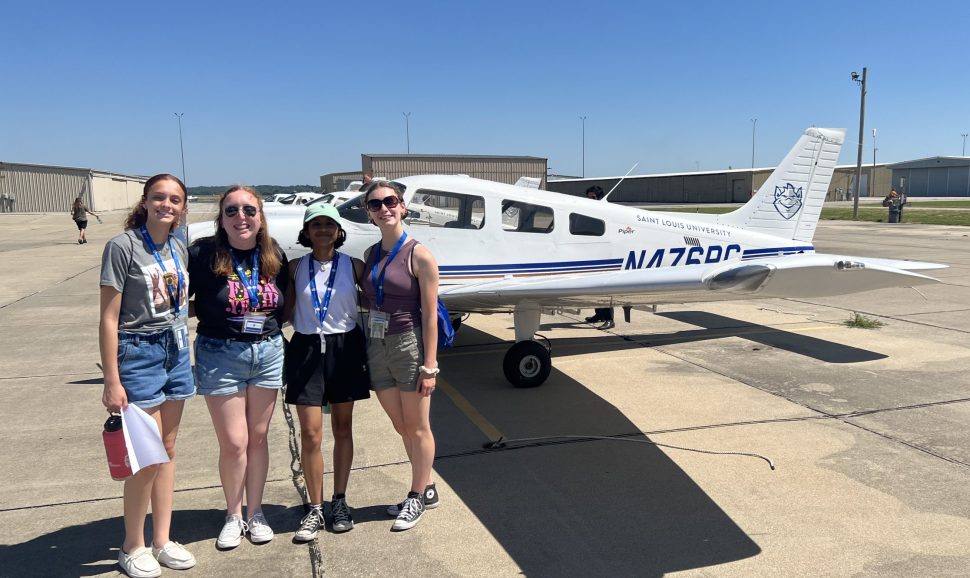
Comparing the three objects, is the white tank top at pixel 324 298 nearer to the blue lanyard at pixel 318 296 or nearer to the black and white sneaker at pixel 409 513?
the blue lanyard at pixel 318 296

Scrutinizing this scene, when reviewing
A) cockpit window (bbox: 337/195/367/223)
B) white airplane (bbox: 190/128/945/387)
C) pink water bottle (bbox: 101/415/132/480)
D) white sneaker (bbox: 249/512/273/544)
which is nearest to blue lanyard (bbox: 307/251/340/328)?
pink water bottle (bbox: 101/415/132/480)

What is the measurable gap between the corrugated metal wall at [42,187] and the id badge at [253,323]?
2882 inches

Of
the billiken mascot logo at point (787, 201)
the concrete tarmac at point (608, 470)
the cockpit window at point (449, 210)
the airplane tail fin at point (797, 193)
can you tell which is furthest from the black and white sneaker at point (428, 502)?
the billiken mascot logo at point (787, 201)

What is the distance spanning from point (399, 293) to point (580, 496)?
6.16ft

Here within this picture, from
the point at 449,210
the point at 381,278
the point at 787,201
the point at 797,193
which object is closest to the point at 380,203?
the point at 381,278

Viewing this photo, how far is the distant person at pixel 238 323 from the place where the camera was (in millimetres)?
3480

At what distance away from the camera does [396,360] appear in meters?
3.84

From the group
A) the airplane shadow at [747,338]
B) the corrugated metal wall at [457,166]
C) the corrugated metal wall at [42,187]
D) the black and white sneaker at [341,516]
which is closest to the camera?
the black and white sneaker at [341,516]

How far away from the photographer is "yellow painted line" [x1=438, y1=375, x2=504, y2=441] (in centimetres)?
563

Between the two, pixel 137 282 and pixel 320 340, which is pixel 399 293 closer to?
pixel 320 340

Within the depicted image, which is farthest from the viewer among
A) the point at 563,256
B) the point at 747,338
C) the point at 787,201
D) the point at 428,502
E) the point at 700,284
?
the point at 787,201

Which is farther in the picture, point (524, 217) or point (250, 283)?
point (524, 217)

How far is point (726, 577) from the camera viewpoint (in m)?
3.48

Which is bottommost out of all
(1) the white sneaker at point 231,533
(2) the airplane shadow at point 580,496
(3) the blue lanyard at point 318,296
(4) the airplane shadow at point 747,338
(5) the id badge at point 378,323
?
(2) the airplane shadow at point 580,496
